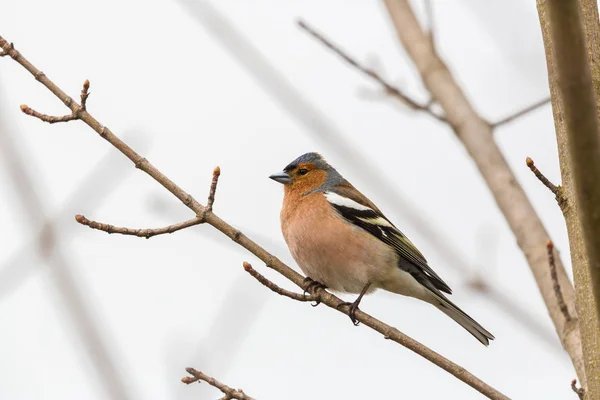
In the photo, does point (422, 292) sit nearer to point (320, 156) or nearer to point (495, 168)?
point (495, 168)

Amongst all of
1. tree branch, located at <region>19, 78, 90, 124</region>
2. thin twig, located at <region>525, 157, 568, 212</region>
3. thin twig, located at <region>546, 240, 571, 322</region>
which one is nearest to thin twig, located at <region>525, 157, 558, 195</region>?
thin twig, located at <region>525, 157, 568, 212</region>

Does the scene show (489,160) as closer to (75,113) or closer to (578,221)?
(578,221)

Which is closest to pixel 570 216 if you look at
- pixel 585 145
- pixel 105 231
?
pixel 585 145

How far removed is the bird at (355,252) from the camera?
21.1 ft

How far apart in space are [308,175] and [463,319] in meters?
2.06

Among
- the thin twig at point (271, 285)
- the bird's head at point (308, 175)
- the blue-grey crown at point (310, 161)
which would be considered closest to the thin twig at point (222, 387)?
the thin twig at point (271, 285)

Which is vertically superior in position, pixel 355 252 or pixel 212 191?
pixel 355 252

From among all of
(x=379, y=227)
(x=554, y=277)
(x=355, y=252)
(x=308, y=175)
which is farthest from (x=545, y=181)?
(x=308, y=175)

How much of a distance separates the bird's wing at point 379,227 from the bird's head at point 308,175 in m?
0.26

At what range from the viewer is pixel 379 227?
703 centimetres

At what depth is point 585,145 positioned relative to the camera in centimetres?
264

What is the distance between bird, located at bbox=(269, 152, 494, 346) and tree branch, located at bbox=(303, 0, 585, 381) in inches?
44.2

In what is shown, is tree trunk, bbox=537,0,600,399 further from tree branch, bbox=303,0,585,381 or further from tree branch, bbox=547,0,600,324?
tree branch, bbox=303,0,585,381

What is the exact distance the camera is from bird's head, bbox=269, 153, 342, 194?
7.59 meters
